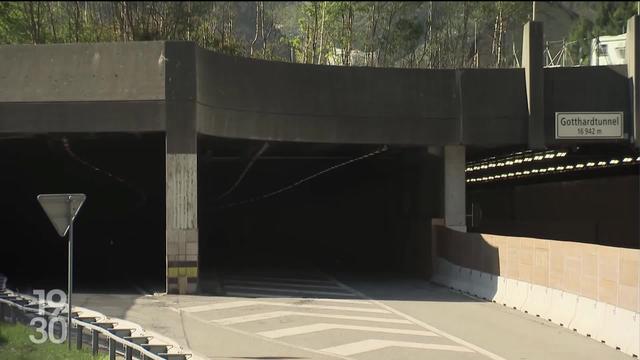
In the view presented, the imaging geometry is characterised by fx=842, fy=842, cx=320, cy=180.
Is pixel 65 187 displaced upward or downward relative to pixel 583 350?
upward

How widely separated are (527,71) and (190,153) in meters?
10.9

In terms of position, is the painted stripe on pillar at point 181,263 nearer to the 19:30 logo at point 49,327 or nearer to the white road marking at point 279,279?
the white road marking at point 279,279

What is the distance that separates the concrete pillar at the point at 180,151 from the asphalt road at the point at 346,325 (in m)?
1.61

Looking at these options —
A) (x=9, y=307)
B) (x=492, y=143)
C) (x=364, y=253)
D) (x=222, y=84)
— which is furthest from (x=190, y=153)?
(x=364, y=253)

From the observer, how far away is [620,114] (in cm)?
2630

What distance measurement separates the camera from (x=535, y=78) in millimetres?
26000

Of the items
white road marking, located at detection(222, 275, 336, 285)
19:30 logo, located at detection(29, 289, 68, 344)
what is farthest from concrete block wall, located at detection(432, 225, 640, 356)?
19:30 logo, located at detection(29, 289, 68, 344)

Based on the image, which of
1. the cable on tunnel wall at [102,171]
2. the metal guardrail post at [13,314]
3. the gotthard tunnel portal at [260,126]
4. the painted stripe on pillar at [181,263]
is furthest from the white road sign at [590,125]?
the metal guardrail post at [13,314]

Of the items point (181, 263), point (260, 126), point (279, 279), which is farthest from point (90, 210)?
point (181, 263)

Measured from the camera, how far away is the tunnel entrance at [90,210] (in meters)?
27.5

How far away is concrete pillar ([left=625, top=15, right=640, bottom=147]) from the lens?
25.8 m

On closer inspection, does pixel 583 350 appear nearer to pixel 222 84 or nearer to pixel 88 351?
pixel 88 351

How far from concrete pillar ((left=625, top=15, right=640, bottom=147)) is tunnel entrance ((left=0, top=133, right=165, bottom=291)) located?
48.4 feet

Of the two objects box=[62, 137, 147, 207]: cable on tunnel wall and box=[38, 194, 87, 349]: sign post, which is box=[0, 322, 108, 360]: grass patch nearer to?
A: box=[38, 194, 87, 349]: sign post
